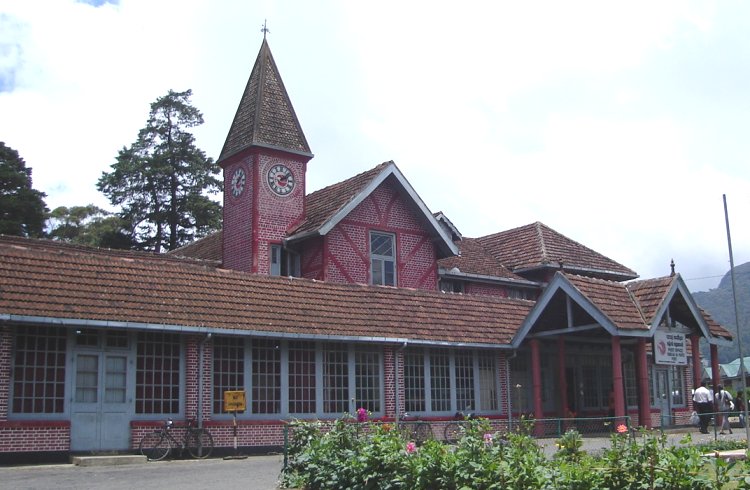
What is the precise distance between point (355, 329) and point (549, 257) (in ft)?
49.2

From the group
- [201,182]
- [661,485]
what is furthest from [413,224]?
[201,182]

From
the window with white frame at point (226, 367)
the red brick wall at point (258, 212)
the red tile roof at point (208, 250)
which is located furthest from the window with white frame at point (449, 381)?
the red tile roof at point (208, 250)

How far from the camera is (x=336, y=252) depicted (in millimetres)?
28797

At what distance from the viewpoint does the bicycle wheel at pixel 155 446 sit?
61.8 feet

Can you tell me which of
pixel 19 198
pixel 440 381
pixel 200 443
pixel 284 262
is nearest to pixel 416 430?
pixel 200 443

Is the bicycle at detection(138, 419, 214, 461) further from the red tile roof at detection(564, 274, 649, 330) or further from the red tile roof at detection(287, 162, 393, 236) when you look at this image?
the red tile roof at detection(564, 274, 649, 330)

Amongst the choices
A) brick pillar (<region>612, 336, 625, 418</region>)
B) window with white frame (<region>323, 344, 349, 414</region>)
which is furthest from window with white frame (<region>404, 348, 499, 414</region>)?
brick pillar (<region>612, 336, 625, 418</region>)

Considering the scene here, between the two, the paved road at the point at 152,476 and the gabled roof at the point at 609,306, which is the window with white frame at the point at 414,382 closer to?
the gabled roof at the point at 609,306

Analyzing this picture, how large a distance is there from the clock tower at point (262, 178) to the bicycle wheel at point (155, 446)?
10.9m

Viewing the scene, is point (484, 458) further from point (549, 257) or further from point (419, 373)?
point (549, 257)

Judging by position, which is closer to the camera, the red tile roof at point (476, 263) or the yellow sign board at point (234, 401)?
the yellow sign board at point (234, 401)

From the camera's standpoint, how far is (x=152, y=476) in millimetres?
15227

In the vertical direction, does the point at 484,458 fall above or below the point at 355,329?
below

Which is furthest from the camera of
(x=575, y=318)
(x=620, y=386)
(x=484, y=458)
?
(x=575, y=318)
